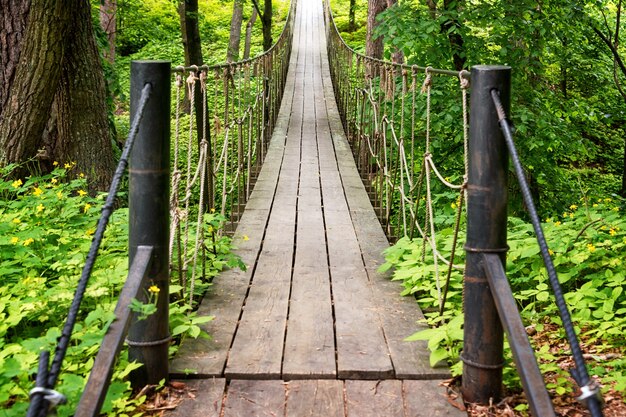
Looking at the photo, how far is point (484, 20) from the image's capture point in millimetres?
7125

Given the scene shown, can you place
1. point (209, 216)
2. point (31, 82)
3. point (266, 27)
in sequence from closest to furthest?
point (209, 216) < point (31, 82) < point (266, 27)

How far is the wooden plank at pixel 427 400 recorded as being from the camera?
7.58 ft

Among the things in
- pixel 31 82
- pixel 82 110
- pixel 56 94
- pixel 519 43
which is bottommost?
pixel 82 110

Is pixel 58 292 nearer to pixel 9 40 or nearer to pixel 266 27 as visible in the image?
pixel 9 40

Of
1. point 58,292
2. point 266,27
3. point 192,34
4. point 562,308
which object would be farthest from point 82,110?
point 266,27

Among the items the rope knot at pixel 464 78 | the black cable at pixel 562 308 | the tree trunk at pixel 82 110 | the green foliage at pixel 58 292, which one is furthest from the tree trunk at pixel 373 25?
the black cable at pixel 562 308

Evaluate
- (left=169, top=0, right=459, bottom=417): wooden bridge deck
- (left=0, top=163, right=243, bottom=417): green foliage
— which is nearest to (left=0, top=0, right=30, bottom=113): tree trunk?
(left=0, top=163, right=243, bottom=417): green foliage

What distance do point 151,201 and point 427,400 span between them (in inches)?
46.0

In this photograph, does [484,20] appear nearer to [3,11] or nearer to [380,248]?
[380,248]

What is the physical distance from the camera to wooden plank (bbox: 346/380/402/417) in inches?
90.9

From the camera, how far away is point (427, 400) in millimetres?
2395

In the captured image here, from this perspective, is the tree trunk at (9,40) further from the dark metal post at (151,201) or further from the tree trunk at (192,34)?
Answer: the tree trunk at (192,34)

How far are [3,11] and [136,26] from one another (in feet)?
53.5

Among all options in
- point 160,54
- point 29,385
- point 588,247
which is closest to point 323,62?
point 160,54
